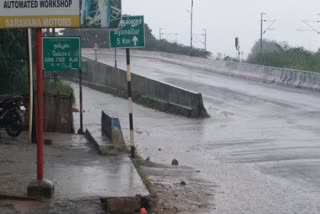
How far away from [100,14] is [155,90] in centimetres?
1765

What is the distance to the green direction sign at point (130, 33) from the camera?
13812 millimetres

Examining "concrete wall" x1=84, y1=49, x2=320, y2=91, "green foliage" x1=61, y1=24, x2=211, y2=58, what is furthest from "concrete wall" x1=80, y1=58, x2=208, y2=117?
"green foliage" x1=61, y1=24, x2=211, y2=58

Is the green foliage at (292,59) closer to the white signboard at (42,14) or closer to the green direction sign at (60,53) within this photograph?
the green direction sign at (60,53)

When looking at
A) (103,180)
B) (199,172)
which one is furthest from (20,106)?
(103,180)

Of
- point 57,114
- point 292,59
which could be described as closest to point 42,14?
point 57,114

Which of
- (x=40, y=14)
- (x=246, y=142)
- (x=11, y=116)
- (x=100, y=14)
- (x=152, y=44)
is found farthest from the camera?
(x=152, y=44)

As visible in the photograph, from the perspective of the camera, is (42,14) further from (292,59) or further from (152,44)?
(152,44)

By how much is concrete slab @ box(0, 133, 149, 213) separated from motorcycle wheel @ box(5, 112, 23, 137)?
2.76 ft

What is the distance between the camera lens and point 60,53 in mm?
16984

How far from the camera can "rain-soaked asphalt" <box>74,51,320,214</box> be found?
404 inches

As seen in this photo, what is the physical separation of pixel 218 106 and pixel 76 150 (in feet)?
51.4

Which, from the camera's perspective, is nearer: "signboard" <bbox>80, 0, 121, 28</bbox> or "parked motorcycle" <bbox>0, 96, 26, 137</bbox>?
"signboard" <bbox>80, 0, 121, 28</bbox>

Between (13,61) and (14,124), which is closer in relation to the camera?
(14,124)

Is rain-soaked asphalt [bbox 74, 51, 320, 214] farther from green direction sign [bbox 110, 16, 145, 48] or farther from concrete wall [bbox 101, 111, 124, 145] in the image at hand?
green direction sign [bbox 110, 16, 145, 48]
